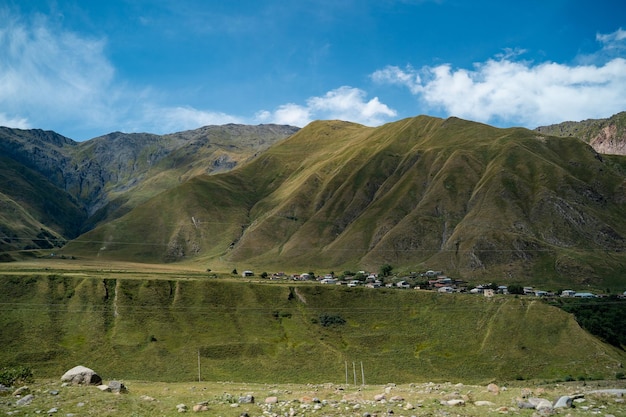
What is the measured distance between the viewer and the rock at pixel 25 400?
2458cm

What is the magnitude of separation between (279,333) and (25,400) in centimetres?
8420

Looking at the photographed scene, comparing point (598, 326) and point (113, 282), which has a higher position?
point (113, 282)

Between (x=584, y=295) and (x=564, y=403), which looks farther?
(x=584, y=295)

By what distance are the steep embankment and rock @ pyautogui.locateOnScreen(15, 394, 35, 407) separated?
5707cm

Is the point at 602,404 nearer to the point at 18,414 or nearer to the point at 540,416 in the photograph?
the point at 540,416

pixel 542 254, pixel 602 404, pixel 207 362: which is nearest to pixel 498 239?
pixel 542 254

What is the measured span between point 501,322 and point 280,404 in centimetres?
9844

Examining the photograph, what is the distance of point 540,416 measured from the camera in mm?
23234

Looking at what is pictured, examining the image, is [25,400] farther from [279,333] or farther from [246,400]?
[279,333]

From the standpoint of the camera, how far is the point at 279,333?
107 metres

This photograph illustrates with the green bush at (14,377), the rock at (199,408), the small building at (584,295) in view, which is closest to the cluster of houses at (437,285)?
the small building at (584,295)

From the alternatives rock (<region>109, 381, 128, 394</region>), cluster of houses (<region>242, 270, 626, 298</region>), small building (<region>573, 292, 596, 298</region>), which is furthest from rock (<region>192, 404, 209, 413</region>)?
small building (<region>573, 292, 596, 298</region>)

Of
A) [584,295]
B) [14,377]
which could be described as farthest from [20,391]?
[584,295]

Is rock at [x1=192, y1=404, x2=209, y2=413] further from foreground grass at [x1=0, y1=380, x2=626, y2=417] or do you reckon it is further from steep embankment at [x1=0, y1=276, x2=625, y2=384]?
steep embankment at [x1=0, y1=276, x2=625, y2=384]
